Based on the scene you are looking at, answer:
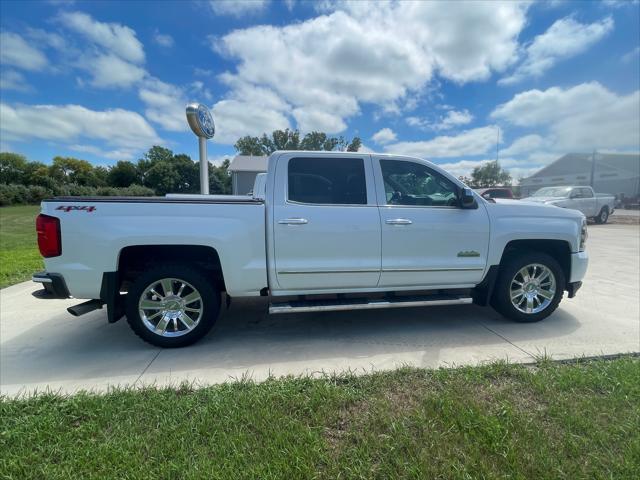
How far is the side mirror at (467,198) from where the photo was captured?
3515 millimetres

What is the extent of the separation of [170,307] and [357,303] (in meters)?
1.93

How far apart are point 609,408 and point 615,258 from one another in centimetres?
734

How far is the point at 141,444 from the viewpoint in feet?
6.37

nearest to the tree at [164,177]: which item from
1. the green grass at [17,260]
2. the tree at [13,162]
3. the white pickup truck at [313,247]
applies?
the tree at [13,162]

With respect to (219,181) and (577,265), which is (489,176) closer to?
(219,181)

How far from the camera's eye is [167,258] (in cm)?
334

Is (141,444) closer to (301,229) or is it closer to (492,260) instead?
(301,229)

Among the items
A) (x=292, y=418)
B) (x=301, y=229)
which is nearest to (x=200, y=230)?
(x=301, y=229)

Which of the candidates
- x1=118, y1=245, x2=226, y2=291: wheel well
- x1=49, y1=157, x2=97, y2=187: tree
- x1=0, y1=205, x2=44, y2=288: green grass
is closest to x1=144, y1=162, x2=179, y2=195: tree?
x1=49, y1=157, x2=97, y2=187: tree

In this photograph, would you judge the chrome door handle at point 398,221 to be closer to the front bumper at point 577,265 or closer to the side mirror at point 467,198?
the side mirror at point 467,198

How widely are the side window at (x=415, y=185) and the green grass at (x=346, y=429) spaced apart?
1813 millimetres

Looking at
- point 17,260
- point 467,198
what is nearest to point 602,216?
point 467,198

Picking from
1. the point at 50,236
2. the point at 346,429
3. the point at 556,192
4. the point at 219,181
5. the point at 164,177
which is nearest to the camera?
the point at 346,429

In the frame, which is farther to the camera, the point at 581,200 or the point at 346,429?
the point at 581,200
